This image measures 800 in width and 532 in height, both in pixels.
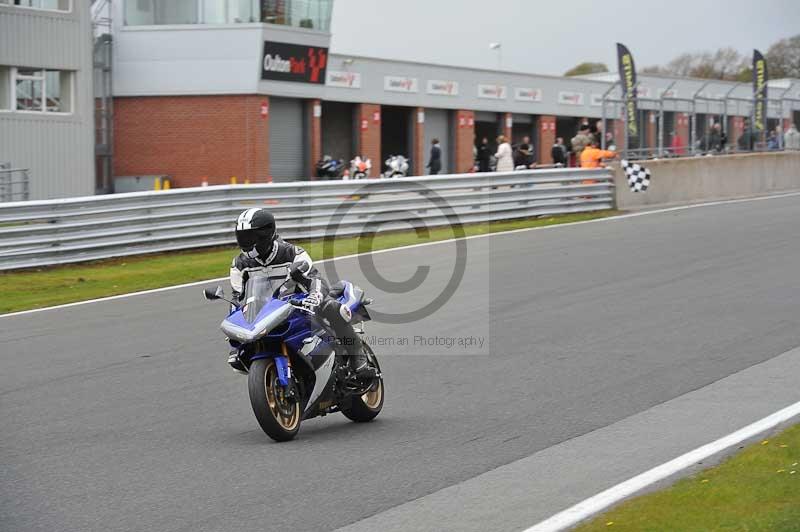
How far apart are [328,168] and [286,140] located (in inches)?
89.8

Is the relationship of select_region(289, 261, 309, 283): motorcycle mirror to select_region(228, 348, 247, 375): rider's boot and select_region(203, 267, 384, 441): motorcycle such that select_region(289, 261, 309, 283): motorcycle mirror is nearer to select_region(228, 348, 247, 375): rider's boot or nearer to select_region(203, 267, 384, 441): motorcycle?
select_region(203, 267, 384, 441): motorcycle

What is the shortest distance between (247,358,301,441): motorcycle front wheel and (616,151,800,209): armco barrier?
19.2 meters

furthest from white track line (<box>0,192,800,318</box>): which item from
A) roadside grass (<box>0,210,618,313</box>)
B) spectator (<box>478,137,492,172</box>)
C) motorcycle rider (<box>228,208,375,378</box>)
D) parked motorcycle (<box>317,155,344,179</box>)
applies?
parked motorcycle (<box>317,155,344,179</box>)

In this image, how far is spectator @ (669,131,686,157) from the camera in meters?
29.6

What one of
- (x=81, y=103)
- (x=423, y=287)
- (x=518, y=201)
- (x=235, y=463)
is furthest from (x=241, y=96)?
(x=235, y=463)

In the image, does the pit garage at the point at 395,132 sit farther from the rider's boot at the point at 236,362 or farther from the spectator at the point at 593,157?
the rider's boot at the point at 236,362

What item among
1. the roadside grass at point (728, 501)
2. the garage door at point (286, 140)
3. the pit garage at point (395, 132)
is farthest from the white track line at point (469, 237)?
the pit garage at point (395, 132)

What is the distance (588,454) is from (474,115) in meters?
46.3

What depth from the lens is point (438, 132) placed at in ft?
166

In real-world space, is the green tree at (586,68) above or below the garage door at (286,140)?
above

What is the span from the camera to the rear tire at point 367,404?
26.0 feet

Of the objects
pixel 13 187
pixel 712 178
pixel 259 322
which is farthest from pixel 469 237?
pixel 13 187

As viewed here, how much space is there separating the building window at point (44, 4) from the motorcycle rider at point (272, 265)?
88.8 ft

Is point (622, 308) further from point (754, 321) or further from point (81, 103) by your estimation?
point (81, 103)
